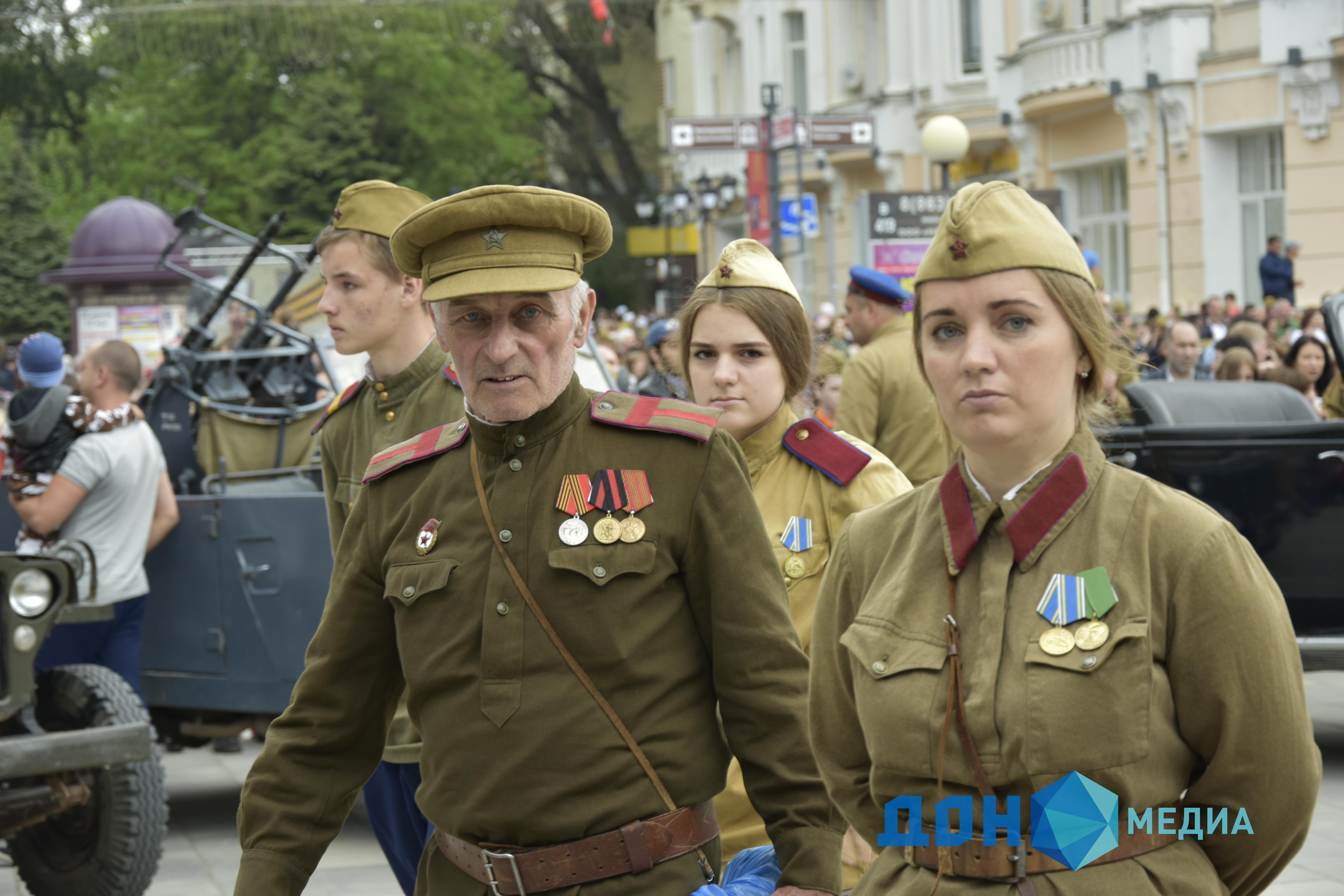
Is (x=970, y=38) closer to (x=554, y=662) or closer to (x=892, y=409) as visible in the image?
(x=892, y=409)

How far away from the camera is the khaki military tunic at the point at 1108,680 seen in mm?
2111

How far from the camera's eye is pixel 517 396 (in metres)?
2.80

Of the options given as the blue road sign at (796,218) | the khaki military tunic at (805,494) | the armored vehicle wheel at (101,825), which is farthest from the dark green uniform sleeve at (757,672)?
the blue road sign at (796,218)

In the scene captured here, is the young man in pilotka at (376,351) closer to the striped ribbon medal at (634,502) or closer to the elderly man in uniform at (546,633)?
the elderly man in uniform at (546,633)

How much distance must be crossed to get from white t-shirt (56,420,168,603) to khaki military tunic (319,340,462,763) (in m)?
2.96

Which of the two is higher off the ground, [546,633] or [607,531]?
[607,531]

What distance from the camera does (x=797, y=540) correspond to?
148 inches

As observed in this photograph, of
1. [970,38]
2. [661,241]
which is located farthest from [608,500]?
[661,241]

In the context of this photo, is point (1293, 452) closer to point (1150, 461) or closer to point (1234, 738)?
point (1150, 461)

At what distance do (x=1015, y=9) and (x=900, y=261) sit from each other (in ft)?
49.5

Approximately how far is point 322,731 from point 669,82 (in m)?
48.7

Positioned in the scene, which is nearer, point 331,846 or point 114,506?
point 331,846

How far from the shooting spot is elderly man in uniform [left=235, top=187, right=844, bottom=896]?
8.70ft

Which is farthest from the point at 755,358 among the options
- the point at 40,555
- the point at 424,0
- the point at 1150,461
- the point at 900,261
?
the point at 424,0
